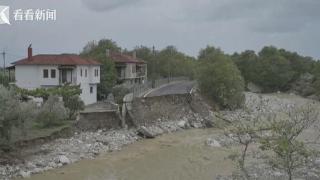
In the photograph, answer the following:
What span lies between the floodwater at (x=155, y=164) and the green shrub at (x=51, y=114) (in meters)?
6.27


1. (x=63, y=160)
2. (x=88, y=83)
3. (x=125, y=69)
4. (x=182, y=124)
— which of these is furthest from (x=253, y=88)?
(x=63, y=160)

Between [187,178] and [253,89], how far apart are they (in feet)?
284

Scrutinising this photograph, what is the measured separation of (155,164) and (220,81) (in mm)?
36190

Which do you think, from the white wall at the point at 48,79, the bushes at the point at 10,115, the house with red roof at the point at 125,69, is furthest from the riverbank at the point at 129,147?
the house with red roof at the point at 125,69

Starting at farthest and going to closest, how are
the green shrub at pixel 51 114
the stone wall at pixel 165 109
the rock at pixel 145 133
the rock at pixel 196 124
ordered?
the rock at pixel 196 124
the stone wall at pixel 165 109
the rock at pixel 145 133
the green shrub at pixel 51 114

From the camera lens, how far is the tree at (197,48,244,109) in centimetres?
6712

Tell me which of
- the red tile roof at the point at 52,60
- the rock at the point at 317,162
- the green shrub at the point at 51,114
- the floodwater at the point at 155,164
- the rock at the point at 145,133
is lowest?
the floodwater at the point at 155,164

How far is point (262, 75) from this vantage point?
372 feet

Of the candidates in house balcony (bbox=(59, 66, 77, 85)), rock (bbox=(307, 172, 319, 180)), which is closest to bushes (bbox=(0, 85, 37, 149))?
rock (bbox=(307, 172, 319, 180))

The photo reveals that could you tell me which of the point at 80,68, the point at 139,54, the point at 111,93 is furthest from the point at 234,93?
the point at 139,54

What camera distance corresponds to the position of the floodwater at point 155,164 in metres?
31.6

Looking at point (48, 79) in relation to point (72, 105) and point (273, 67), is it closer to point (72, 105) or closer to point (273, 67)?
point (72, 105)

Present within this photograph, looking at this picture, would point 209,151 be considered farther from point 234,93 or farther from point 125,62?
point 125,62

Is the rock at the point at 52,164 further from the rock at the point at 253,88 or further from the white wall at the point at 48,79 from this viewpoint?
the rock at the point at 253,88
